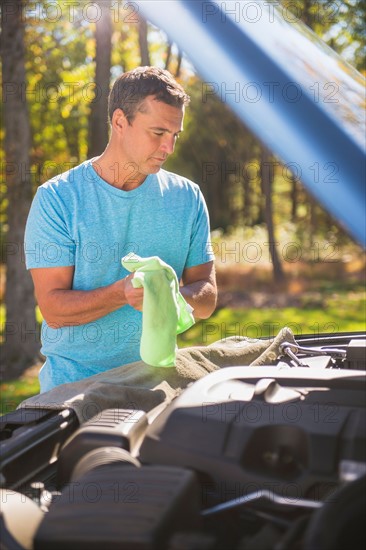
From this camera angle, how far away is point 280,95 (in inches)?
55.9

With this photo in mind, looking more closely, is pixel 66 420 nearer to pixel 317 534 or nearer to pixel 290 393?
pixel 290 393

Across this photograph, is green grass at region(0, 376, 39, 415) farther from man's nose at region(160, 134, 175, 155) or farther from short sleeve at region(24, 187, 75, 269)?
man's nose at region(160, 134, 175, 155)

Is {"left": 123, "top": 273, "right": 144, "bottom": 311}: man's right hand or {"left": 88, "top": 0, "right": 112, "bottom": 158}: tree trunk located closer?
{"left": 123, "top": 273, "right": 144, "bottom": 311}: man's right hand

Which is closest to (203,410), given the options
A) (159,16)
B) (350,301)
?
(159,16)

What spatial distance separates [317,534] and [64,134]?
19.1m

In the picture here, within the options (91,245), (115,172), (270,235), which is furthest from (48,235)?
(270,235)

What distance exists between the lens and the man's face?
255cm

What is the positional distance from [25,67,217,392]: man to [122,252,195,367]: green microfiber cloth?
0.48 meters

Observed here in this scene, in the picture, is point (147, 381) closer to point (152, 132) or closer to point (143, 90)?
point (152, 132)

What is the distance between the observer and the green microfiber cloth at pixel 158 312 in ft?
6.13

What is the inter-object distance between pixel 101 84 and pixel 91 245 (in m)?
5.81

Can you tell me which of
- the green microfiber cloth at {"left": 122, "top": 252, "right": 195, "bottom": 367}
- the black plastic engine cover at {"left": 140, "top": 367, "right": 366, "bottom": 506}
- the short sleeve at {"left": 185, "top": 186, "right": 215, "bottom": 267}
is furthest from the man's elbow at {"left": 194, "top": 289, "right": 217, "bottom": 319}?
the black plastic engine cover at {"left": 140, "top": 367, "right": 366, "bottom": 506}

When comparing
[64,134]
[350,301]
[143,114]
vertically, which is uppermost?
[64,134]

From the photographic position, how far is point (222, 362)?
2.28 metres
